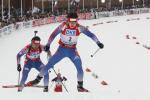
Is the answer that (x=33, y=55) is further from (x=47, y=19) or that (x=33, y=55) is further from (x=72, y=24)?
(x=47, y=19)

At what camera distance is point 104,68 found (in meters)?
19.6

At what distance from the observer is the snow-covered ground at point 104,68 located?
13.2 meters

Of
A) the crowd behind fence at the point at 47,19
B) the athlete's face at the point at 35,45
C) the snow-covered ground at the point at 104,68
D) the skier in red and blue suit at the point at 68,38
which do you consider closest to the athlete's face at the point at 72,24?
the skier in red and blue suit at the point at 68,38

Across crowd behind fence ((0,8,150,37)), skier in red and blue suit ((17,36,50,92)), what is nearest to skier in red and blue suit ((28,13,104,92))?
skier in red and blue suit ((17,36,50,92))

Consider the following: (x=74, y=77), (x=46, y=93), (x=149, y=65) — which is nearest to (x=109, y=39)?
(x=149, y=65)

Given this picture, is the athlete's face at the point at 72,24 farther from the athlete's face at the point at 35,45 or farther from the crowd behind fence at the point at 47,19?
the crowd behind fence at the point at 47,19

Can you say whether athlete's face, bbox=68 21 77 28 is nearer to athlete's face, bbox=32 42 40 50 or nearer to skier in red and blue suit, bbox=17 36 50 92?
skier in red and blue suit, bbox=17 36 50 92

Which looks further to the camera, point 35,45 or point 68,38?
point 35,45

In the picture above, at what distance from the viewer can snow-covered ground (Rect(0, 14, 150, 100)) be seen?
1320cm

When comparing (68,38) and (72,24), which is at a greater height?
(72,24)

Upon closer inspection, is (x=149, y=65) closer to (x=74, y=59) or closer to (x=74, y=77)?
(x=74, y=77)

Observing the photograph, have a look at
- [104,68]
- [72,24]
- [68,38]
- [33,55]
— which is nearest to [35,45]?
[33,55]

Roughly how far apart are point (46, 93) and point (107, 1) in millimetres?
48593

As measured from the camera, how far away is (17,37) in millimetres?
33531
